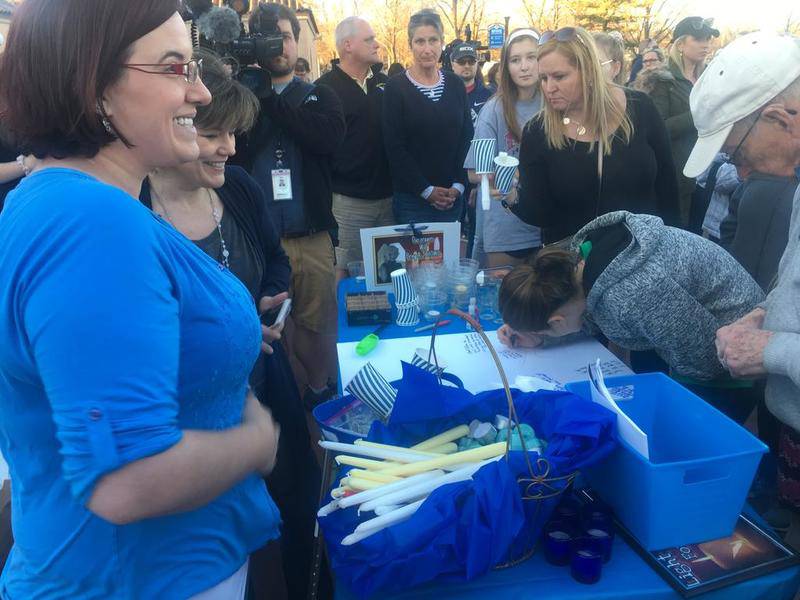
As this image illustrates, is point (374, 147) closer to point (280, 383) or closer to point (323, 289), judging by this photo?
point (323, 289)

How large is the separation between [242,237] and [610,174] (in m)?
1.60

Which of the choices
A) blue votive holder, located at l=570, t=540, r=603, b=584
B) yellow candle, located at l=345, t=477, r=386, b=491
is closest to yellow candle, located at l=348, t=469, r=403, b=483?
yellow candle, located at l=345, t=477, r=386, b=491

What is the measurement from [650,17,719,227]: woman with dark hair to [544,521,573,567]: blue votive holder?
2.90 metres

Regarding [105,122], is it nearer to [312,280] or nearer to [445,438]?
[445,438]

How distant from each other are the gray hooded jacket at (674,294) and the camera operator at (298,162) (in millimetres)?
1678

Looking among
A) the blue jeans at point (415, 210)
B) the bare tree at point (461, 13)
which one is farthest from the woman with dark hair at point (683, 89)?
the bare tree at point (461, 13)

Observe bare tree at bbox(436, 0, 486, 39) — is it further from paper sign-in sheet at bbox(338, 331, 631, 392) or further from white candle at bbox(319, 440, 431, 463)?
white candle at bbox(319, 440, 431, 463)

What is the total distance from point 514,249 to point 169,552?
2826 millimetres

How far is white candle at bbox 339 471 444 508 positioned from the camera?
44.1 inches

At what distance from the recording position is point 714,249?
1718 millimetres

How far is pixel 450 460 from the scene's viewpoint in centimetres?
A: 121

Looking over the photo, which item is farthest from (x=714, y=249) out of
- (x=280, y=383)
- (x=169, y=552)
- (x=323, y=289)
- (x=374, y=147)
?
(x=374, y=147)

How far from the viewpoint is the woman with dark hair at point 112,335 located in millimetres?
645

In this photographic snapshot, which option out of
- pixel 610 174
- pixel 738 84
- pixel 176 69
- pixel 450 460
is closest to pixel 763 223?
pixel 738 84
